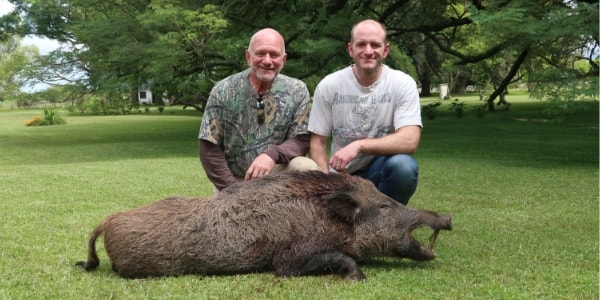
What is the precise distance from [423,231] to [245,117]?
6.88 feet

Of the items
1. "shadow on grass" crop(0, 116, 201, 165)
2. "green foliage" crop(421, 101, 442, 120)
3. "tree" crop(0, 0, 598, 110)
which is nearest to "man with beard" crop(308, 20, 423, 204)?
"tree" crop(0, 0, 598, 110)

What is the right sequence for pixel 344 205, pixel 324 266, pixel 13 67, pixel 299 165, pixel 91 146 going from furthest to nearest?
pixel 13 67, pixel 91 146, pixel 299 165, pixel 344 205, pixel 324 266

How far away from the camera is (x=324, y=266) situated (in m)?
4.18

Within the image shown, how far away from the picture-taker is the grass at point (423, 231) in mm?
3965

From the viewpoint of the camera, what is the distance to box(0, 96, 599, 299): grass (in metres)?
3.96

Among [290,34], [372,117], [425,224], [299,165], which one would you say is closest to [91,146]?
[290,34]

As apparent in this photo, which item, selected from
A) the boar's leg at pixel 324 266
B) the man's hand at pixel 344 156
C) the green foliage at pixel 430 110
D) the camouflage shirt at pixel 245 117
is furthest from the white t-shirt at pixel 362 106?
the green foliage at pixel 430 110

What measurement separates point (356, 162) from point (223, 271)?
1.60m

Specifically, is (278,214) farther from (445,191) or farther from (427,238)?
(445,191)

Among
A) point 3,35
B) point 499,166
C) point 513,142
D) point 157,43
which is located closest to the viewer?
point 499,166

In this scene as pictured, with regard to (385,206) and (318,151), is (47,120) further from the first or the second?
(385,206)

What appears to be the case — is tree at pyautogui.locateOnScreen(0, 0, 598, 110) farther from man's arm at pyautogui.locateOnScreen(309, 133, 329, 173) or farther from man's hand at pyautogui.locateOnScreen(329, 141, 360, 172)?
man's hand at pyautogui.locateOnScreen(329, 141, 360, 172)

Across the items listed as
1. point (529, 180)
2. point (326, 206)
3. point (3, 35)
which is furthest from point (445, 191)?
point (3, 35)

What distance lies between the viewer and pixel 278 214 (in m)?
4.29
